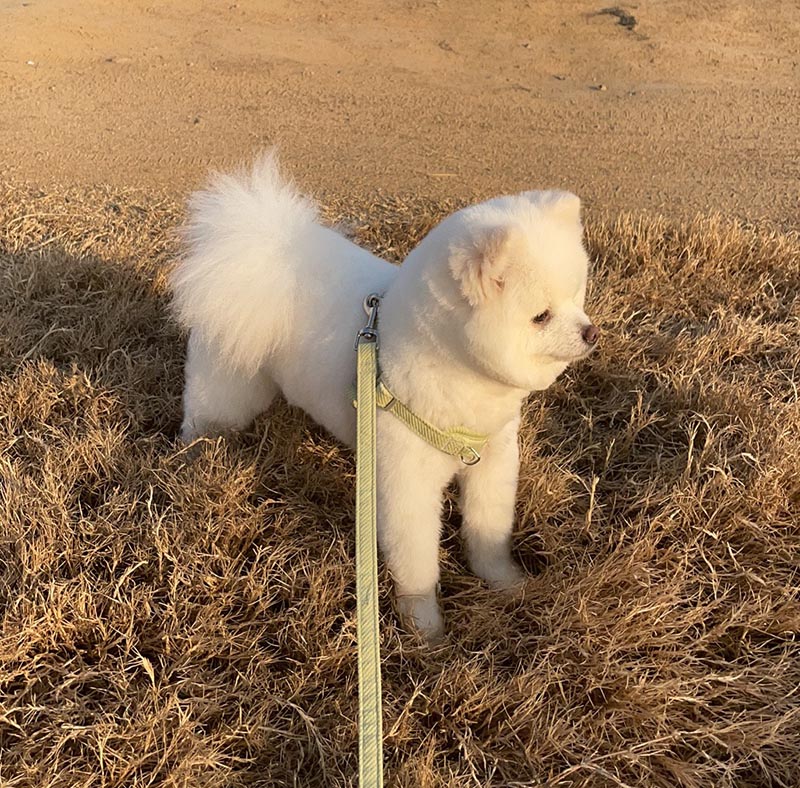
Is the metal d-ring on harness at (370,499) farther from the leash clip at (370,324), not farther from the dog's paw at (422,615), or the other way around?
the dog's paw at (422,615)

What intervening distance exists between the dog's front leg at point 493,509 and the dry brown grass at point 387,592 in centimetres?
8

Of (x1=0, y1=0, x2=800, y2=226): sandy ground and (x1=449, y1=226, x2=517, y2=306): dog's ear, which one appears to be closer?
(x1=449, y1=226, x2=517, y2=306): dog's ear

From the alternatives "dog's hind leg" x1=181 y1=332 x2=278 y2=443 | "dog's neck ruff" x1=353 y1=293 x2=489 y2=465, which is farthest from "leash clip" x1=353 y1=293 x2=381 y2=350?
"dog's hind leg" x1=181 y1=332 x2=278 y2=443

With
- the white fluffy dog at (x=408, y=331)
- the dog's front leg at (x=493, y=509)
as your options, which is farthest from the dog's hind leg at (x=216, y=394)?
the dog's front leg at (x=493, y=509)

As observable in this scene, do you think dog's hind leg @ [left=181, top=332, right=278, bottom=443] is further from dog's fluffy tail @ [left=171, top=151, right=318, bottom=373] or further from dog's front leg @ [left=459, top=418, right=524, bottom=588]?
dog's front leg @ [left=459, top=418, right=524, bottom=588]

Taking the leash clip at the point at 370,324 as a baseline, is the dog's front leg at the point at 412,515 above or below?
below

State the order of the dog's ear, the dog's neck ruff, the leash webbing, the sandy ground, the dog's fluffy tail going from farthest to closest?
the sandy ground, the dog's fluffy tail, the dog's neck ruff, the dog's ear, the leash webbing

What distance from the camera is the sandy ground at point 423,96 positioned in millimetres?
4754

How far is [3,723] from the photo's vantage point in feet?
5.32

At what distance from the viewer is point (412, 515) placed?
186cm

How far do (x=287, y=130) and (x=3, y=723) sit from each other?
4.77m

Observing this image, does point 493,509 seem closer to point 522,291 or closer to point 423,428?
point 423,428

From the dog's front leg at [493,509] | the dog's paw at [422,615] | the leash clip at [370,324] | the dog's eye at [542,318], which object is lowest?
the dog's paw at [422,615]

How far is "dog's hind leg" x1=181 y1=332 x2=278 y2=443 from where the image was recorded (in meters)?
2.32
